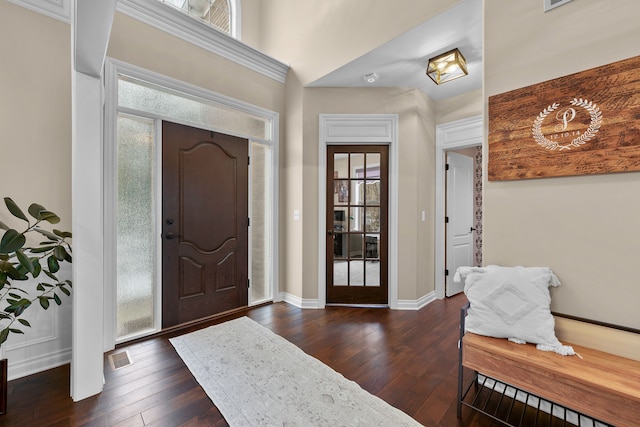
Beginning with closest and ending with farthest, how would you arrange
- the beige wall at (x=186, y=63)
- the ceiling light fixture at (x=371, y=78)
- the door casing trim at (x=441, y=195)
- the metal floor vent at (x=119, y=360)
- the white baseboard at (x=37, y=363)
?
1. the white baseboard at (x=37, y=363)
2. the metal floor vent at (x=119, y=360)
3. the beige wall at (x=186, y=63)
4. the ceiling light fixture at (x=371, y=78)
5. the door casing trim at (x=441, y=195)

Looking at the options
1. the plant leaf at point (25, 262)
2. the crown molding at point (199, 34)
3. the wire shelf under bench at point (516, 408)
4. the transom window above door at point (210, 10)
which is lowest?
the wire shelf under bench at point (516, 408)

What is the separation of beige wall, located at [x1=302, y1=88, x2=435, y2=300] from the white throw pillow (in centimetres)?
161

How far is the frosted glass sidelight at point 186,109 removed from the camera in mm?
2523

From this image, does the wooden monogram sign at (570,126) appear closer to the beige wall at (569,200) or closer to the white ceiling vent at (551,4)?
the beige wall at (569,200)

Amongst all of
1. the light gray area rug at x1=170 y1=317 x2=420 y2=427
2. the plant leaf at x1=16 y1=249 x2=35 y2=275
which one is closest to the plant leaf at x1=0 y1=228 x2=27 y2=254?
the plant leaf at x1=16 y1=249 x2=35 y2=275

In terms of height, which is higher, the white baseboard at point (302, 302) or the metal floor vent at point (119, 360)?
the white baseboard at point (302, 302)

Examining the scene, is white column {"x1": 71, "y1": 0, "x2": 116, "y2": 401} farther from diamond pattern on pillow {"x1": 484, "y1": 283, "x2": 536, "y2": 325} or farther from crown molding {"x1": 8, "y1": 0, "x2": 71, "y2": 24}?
diamond pattern on pillow {"x1": 484, "y1": 283, "x2": 536, "y2": 325}

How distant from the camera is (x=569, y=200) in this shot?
1.63 meters

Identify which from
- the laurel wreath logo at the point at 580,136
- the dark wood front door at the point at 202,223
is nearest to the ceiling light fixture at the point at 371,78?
the dark wood front door at the point at 202,223

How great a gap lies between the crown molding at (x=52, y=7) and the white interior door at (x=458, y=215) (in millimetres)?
4117

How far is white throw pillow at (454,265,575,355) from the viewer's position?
1.56 m

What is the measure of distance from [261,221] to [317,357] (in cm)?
182

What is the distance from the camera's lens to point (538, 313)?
1575 mm

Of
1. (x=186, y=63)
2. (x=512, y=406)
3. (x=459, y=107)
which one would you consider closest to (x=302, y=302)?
(x=512, y=406)
